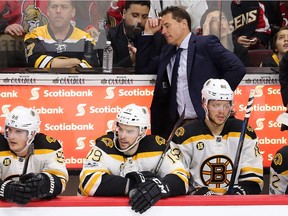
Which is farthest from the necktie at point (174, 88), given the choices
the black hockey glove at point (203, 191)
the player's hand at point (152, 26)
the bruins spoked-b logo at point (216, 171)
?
the black hockey glove at point (203, 191)

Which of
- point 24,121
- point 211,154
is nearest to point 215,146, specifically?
point 211,154

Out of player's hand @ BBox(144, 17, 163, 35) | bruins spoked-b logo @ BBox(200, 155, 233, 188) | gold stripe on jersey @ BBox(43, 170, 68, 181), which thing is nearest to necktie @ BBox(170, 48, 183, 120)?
player's hand @ BBox(144, 17, 163, 35)

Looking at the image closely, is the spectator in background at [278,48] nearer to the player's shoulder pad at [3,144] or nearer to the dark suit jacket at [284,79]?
the dark suit jacket at [284,79]

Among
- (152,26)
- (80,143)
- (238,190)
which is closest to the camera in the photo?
(238,190)

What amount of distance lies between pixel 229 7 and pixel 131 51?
0.94m

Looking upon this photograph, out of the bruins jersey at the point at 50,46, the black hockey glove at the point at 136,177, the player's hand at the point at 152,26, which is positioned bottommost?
the black hockey glove at the point at 136,177

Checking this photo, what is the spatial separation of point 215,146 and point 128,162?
0.74m

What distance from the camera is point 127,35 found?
718 cm

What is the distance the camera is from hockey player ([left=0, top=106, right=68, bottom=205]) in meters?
5.11

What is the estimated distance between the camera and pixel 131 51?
23.5ft

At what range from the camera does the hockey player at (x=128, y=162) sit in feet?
15.6

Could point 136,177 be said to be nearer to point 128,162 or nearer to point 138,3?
point 128,162

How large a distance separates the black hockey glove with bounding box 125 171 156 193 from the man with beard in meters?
2.34

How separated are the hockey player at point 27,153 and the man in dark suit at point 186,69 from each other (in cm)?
141
